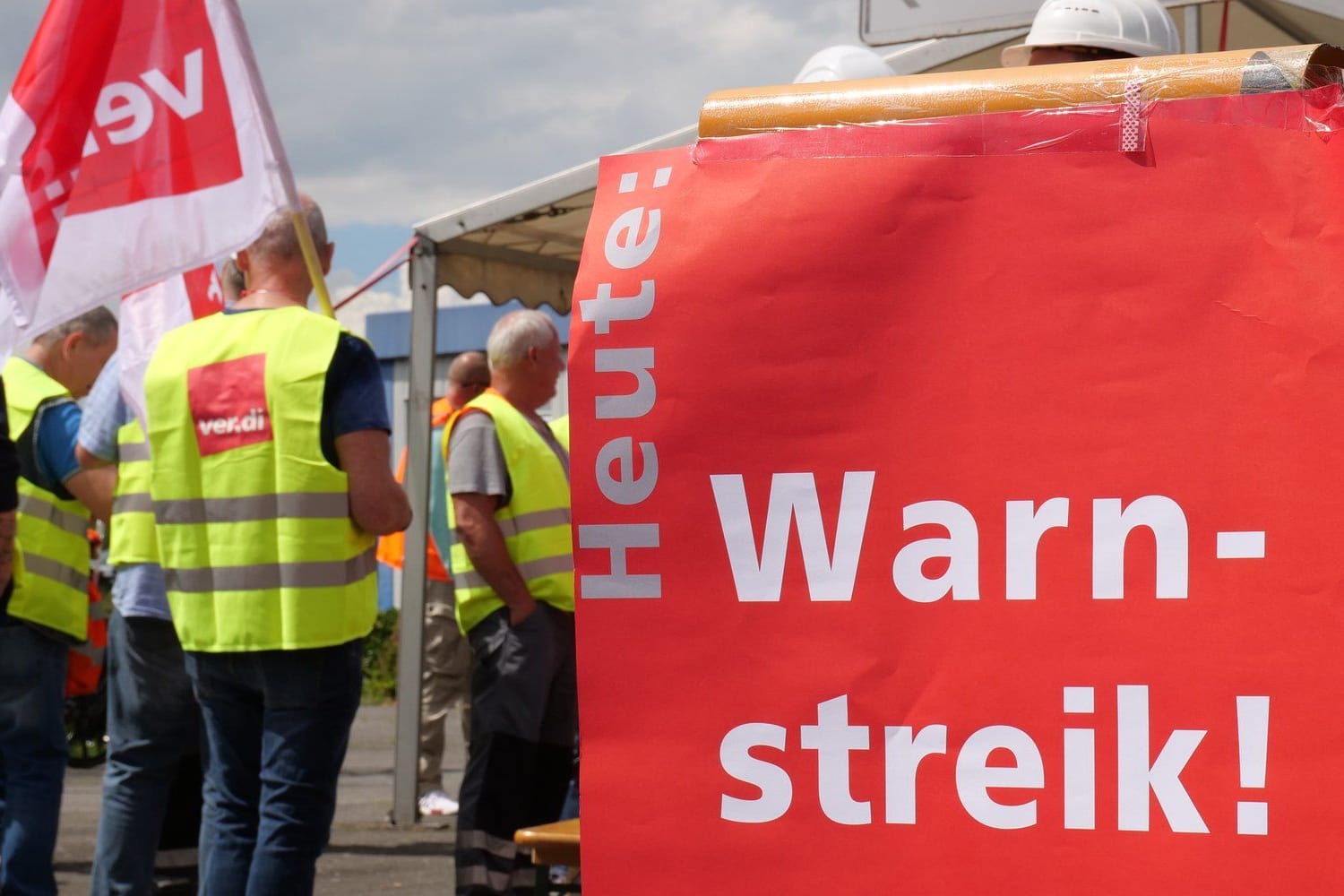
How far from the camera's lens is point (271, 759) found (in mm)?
3627

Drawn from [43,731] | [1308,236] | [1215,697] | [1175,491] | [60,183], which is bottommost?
[43,731]

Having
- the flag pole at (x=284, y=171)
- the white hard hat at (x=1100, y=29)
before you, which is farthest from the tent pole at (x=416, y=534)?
the white hard hat at (x=1100, y=29)

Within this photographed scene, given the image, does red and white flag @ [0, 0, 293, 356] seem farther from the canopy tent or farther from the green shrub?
the green shrub

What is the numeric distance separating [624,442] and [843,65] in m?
2.22

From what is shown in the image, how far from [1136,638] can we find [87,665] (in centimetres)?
497

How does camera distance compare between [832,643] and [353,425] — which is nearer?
[832,643]

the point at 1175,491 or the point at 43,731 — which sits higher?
the point at 1175,491

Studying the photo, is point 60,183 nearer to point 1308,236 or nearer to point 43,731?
point 43,731

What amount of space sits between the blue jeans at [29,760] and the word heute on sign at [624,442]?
3174mm

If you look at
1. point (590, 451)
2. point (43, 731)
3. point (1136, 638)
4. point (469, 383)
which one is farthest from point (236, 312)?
point (469, 383)

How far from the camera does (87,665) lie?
5.81 metres

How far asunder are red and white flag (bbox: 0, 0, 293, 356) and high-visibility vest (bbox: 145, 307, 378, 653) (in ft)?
0.98

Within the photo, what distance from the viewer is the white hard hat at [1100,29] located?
3.15 metres

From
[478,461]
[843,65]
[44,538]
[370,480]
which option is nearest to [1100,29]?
[843,65]
